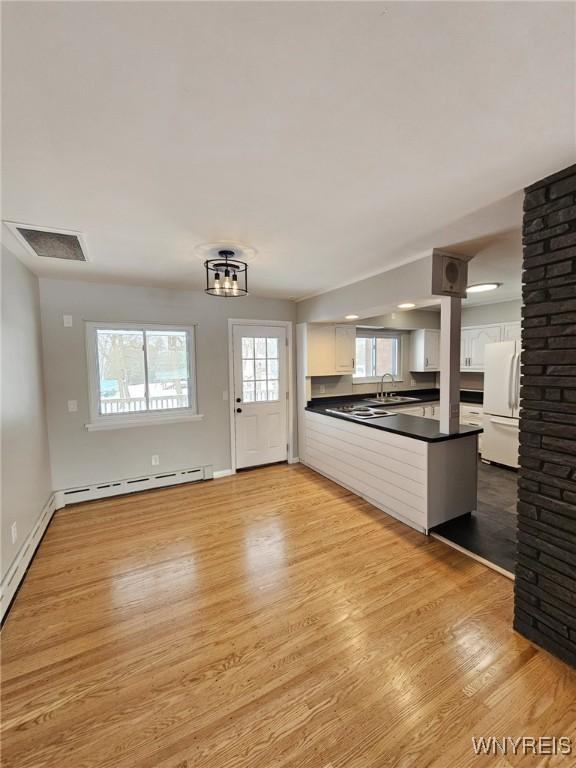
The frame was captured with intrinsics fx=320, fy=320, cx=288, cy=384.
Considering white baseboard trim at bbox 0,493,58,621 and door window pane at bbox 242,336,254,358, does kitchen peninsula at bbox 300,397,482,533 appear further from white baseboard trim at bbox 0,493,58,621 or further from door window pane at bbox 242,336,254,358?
white baseboard trim at bbox 0,493,58,621

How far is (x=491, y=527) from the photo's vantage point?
2.94 m

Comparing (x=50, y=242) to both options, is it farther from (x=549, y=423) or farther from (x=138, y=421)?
(x=549, y=423)

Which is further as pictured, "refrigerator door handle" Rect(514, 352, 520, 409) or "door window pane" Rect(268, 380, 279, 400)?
"door window pane" Rect(268, 380, 279, 400)

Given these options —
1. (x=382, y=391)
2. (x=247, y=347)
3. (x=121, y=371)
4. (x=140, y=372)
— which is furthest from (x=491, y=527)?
(x=121, y=371)

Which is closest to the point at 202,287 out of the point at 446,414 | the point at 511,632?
the point at 446,414

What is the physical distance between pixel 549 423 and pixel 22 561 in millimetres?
3619

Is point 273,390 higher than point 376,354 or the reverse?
the reverse

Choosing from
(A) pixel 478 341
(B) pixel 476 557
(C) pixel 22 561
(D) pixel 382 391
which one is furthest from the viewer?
(D) pixel 382 391

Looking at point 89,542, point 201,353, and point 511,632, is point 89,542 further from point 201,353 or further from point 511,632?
point 511,632

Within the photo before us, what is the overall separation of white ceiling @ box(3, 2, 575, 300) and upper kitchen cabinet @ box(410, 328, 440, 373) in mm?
3671

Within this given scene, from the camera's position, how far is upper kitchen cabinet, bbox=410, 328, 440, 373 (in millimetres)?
5590

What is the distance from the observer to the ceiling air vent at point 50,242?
2.22 m

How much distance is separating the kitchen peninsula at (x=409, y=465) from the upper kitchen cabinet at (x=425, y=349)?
223cm

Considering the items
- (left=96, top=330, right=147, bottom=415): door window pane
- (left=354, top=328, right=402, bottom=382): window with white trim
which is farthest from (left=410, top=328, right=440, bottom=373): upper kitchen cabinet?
(left=96, top=330, right=147, bottom=415): door window pane
